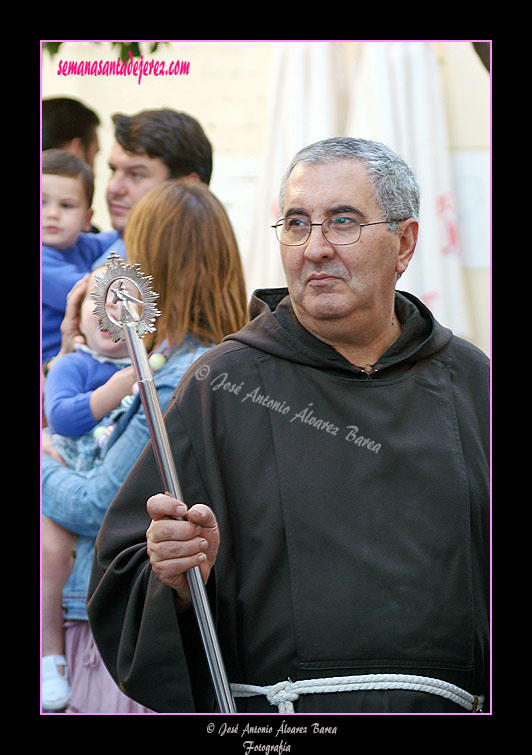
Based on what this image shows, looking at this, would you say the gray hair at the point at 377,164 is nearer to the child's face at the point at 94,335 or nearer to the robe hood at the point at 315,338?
the robe hood at the point at 315,338

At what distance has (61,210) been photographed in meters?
3.52

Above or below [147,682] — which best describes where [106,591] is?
above

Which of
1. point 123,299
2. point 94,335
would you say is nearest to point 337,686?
point 123,299

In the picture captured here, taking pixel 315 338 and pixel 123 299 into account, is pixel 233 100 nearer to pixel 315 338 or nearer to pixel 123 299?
pixel 315 338

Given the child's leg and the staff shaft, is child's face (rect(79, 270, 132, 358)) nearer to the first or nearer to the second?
the child's leg

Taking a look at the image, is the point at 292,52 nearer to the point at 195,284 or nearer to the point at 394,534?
the point at 195,284

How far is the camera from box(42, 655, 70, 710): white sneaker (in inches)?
130

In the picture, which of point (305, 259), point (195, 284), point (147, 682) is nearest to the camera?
point (147, 682)

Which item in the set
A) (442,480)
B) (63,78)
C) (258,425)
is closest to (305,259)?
(258,425)

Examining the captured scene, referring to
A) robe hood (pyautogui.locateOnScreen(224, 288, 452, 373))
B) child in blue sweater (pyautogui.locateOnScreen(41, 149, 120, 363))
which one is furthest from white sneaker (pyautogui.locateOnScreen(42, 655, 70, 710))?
robe hood (pyautogui.locateOnScreen(224, 288, 452, 373))

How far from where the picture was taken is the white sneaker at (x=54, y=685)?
3291 mm

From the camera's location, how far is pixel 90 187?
3564 mm

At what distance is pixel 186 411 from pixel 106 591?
1.69 ft
